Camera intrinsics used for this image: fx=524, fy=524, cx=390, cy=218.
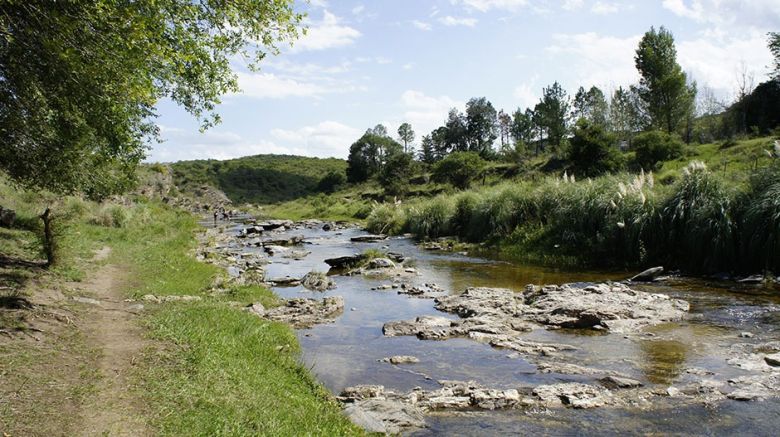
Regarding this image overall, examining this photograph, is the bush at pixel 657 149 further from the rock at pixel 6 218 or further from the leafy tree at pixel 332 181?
the leafy tree at pixel 332 181

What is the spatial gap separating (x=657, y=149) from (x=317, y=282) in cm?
4318

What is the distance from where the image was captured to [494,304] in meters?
16.2

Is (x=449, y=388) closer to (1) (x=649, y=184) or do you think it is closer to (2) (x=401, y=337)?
(2) (x=401, y=337)

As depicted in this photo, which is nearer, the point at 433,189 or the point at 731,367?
the point at 731,367

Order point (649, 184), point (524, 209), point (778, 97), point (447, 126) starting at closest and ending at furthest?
point (649, 184)
point (524, 209)
point (778, 97)
point (447, 126)

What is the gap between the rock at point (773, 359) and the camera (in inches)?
402

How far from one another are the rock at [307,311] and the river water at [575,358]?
45 centimetres

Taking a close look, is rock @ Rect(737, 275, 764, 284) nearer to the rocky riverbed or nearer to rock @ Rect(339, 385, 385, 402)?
the rocky riverbed

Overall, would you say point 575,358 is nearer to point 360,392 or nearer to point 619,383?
point 619,383

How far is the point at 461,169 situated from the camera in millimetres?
83625

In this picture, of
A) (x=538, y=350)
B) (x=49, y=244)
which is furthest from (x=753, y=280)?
(x=49, y=244)

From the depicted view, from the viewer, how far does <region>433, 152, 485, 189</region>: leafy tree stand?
83375mm

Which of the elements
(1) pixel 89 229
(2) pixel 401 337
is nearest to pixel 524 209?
(2) pixel 401 337

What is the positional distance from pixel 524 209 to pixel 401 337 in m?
19.5
